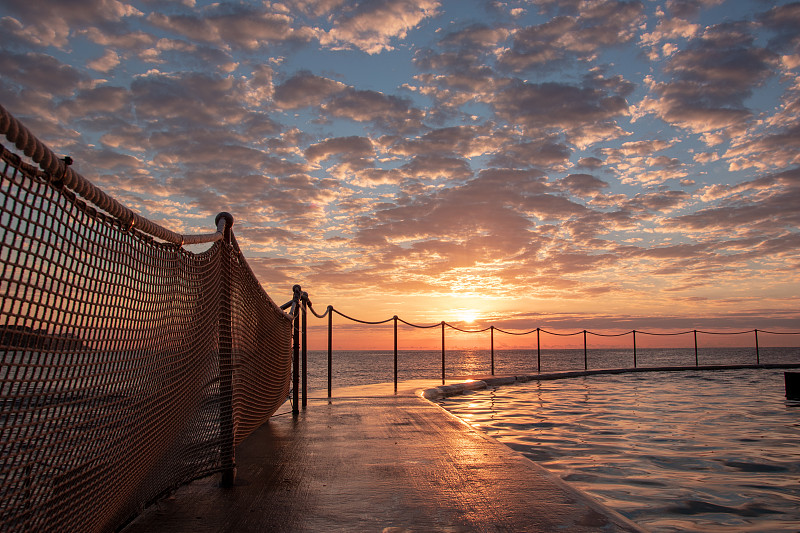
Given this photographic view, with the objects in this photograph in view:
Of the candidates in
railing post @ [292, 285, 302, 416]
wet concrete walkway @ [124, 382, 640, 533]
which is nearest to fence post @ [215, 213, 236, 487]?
wet concrete walkway @ [124, 382, 640, 533]

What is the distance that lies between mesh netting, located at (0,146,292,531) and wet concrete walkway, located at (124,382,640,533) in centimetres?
32

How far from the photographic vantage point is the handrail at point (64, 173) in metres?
1.50

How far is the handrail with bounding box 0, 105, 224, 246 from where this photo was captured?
1.50m

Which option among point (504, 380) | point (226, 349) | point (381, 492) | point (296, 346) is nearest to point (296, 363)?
point (296, 346)

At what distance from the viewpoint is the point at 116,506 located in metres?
2.46

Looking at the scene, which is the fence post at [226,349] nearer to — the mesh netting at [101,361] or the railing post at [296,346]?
the mesh netting at [101,361]

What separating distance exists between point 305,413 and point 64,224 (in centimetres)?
593

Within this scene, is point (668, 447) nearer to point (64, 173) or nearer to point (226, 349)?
point (226, 349)

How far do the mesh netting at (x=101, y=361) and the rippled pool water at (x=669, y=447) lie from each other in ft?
8.69

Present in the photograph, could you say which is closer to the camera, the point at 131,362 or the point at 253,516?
the point at 131,362

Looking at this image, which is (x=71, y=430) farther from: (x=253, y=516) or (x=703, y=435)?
(x=703, y=435)

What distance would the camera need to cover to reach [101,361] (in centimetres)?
215

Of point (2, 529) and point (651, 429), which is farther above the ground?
point (2, 529)

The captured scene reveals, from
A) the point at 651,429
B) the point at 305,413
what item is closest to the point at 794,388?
the point at 651,429
